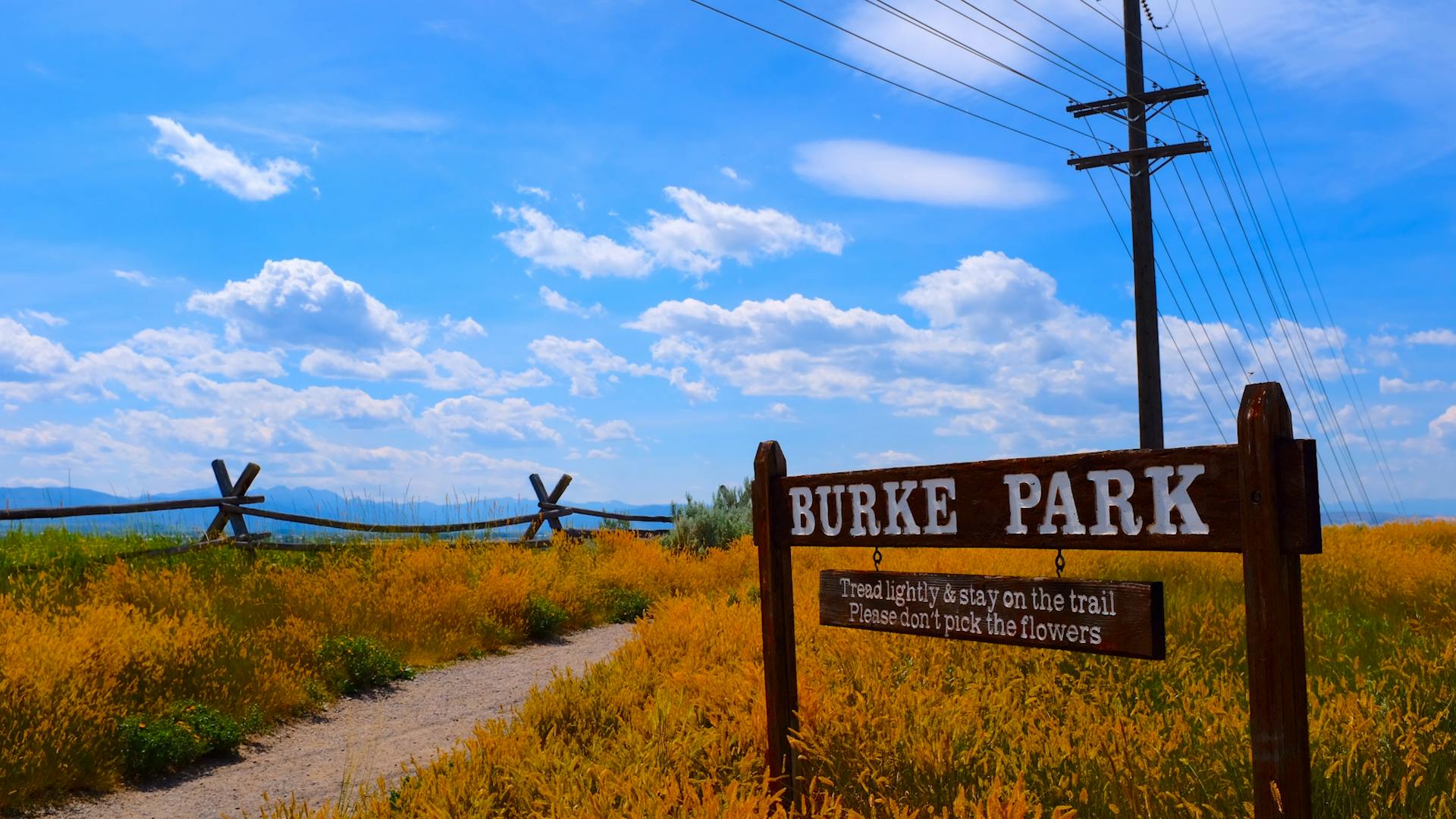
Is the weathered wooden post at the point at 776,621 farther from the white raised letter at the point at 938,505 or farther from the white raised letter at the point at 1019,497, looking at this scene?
the white raised letter at the point at 1019,497

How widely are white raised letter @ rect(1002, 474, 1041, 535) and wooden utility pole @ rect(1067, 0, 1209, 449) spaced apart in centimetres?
1223

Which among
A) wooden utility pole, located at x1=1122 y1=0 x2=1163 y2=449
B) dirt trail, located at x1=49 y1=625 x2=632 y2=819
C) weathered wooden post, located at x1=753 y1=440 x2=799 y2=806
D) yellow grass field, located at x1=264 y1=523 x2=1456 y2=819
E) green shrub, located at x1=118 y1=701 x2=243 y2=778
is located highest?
wooden utility pole, located at x1=1122 y1=0 x2=1163 y2=449

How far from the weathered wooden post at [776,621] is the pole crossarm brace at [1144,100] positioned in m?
14.5

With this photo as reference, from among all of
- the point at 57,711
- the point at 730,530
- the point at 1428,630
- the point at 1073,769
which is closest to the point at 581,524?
the point at 730,530

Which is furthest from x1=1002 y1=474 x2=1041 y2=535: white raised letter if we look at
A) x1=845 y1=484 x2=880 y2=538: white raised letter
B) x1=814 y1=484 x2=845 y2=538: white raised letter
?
x1=814 y1=484 x2=845 y2=538: white raised letter

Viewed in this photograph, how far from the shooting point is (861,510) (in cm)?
488

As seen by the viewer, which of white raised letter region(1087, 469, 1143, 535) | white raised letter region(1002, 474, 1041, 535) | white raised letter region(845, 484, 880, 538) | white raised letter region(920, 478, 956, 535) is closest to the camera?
white raised letter region(1087, 469, 1143, 535)

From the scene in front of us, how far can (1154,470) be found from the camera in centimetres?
378

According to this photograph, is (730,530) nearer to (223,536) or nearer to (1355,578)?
(223,536)

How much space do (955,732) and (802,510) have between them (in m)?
1.41

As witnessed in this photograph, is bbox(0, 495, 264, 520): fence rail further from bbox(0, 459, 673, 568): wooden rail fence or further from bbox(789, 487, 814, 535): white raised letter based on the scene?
bbox(789, 487, 814, 535): white raised letter

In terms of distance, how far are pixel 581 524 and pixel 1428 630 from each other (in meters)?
15.5

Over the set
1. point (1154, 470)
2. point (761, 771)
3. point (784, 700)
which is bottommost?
point (761, 771)

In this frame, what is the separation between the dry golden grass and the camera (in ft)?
25.1
